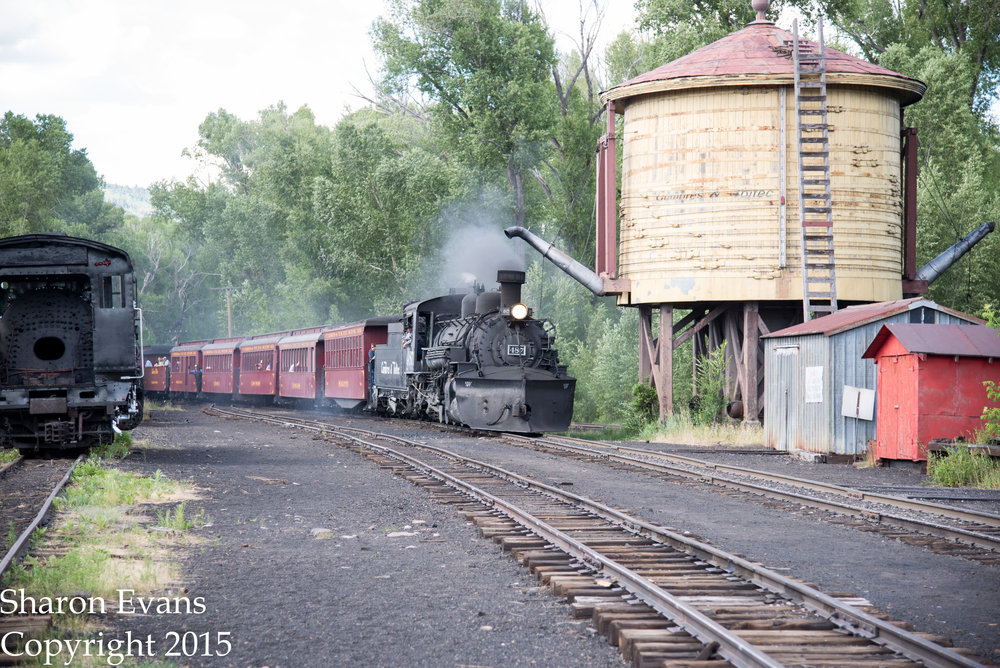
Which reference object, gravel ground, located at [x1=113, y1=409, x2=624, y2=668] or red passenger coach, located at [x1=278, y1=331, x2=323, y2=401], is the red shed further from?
red passenger coach, located at [x1=278, y1=331, x2=323, y2=401]

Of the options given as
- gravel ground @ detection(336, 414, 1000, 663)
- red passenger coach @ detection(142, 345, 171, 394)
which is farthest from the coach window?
red passenger coach @ detection(142, 345, 171, 394)

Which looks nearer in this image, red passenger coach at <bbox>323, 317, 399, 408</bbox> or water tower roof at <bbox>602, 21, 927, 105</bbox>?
water tower roof at <bbox>602, 21, 927, 105</bbox>

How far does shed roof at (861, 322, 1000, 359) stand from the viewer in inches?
608

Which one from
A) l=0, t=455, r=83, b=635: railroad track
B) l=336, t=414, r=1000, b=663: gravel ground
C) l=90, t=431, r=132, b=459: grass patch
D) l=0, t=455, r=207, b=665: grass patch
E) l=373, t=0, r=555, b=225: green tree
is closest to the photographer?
l=0, t=455, r=83, b=635: railroad track

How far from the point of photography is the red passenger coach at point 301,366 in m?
34.8

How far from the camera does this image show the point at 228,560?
8.31 m

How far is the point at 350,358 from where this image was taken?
101 feet

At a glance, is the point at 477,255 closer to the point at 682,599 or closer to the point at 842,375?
the point at 842,375

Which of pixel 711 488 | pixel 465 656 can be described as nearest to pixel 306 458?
pixel 711 488

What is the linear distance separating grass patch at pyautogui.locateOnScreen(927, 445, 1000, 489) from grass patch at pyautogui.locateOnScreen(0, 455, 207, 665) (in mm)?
9628

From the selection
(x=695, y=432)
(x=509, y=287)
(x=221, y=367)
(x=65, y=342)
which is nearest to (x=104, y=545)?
(x=65, y=342)

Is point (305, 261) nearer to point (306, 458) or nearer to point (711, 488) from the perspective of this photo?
point (306, 458)

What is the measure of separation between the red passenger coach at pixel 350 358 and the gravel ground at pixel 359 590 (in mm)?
16569

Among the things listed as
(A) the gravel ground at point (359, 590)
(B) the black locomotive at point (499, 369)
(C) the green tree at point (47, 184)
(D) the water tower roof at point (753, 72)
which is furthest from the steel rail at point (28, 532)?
(C) the green tree at point (47, 184)
